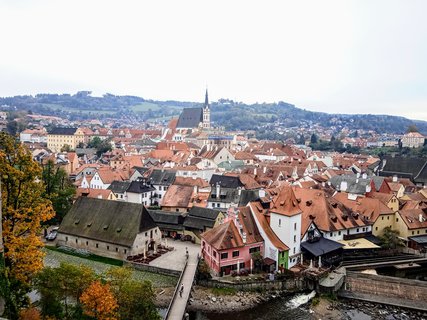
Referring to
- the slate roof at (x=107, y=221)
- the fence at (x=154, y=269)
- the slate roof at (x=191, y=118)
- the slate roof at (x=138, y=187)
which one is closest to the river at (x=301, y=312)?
the fence at (x=154, y=269)

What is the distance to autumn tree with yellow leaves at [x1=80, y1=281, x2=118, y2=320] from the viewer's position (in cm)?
2334

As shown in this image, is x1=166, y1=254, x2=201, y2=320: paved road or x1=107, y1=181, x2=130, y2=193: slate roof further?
x1=107, y1=181, x2=130, y2=193: slate roof

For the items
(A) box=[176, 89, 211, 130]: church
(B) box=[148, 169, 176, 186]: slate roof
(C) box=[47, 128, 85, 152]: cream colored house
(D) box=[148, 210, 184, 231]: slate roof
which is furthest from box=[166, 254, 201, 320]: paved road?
(A) box=[176, 89, 211, 130]: church

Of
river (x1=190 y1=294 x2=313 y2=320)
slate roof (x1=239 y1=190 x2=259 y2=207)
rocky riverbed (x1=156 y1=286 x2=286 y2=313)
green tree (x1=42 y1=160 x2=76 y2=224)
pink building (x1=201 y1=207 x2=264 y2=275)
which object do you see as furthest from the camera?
slate roof (x1=239 y1=190 x2=259 y2=207)

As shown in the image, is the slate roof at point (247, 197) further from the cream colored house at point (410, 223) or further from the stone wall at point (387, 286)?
the stone wall at point (387, 286)

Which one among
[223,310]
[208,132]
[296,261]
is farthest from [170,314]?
[208,132]

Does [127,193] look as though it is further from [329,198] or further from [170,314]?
[170,314]

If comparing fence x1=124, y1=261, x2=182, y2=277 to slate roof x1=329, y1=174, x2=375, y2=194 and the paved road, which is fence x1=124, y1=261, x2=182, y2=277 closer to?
the paved road

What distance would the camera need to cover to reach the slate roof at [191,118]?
168m

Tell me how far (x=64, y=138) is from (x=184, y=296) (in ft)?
384

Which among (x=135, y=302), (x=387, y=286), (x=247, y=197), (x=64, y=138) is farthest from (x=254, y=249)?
(x=64, y=138)

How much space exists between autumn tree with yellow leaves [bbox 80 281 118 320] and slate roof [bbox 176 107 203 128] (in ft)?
472

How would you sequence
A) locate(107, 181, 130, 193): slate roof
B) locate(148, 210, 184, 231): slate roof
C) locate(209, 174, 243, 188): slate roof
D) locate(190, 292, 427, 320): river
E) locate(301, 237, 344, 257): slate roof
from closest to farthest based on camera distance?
locate(190, 292, 427, 320): river, locate(301, 237, 344, 257): slate roof, locate(148, 210, 184, 231): slate roof, locate(107, 181, 130, 193): slate roof, locate(209, 174, 243, 188): slate roof

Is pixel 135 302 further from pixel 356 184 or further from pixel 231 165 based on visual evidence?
pixel 231 165
